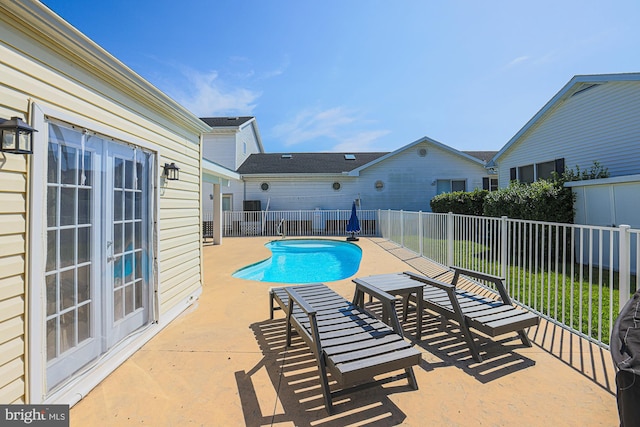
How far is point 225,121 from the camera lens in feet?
63.3

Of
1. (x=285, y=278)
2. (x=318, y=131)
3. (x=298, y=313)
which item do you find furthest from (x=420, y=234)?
(x=318, y=131)

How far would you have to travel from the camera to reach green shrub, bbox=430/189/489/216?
42.6 ft

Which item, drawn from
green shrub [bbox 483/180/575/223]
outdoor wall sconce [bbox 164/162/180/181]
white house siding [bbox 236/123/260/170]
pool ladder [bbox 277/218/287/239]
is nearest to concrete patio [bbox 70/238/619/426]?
outdoor wall sconce [bbox 164/162/180/181]

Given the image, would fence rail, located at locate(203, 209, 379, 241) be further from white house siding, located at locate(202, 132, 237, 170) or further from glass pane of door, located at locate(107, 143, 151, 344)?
glass pane of door, located at locate(107, 143, 151, 344)

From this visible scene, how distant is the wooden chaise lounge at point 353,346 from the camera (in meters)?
2.15

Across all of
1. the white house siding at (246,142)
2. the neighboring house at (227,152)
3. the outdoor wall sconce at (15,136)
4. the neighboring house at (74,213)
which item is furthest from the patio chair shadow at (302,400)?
the white house siding at (246,142)

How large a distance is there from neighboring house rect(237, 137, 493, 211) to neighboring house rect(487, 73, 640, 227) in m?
4.78

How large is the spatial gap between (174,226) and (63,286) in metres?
2.04

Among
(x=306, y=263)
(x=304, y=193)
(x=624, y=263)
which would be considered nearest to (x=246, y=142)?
(x=304, y=193)

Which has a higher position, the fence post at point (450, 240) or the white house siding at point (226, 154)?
the white house siding at point (226, 154)

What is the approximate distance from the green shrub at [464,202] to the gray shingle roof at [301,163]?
243 inches

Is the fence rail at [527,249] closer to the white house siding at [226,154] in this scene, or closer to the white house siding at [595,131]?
the white house siding at [226,154]

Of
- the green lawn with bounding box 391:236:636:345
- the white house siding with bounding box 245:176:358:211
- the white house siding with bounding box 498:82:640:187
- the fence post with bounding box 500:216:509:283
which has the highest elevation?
the white house siding with bounding box 498:82:640:187

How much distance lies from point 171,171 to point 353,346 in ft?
11.9
